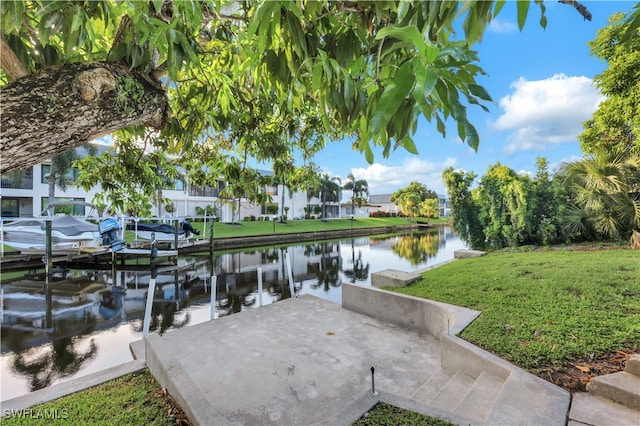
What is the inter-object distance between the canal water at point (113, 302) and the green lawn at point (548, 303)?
3747mm

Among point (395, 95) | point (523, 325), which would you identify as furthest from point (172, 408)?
point (523, 325)

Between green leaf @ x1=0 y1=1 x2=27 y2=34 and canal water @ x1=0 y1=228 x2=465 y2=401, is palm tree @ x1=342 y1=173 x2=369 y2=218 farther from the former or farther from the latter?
green leaf @ x1=0 y1=1 x2=27 y2=34

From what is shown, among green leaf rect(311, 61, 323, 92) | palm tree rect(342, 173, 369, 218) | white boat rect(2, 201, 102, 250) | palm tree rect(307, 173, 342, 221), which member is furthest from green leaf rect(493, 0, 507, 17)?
palm tree rect(342, 173, 369, 218)

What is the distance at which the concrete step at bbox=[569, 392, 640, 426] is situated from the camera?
2062mm

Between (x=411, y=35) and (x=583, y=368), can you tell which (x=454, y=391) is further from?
(x=411, y=35)

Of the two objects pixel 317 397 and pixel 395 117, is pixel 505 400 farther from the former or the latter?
pixel 395 117

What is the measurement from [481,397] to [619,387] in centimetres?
97

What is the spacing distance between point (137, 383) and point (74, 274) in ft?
34.5

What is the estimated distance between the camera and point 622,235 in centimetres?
902

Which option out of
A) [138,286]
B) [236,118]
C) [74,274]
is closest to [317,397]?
[236,118]

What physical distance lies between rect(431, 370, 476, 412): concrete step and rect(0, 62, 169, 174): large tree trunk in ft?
11.3

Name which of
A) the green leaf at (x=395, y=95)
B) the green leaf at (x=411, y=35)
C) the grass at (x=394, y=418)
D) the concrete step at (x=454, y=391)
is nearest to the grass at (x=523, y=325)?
the grass at (x=394, y=418)

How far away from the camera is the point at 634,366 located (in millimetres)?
2455

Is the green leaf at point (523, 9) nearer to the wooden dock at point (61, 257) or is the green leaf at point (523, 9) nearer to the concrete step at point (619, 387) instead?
the concrete step at point (619, 387)
